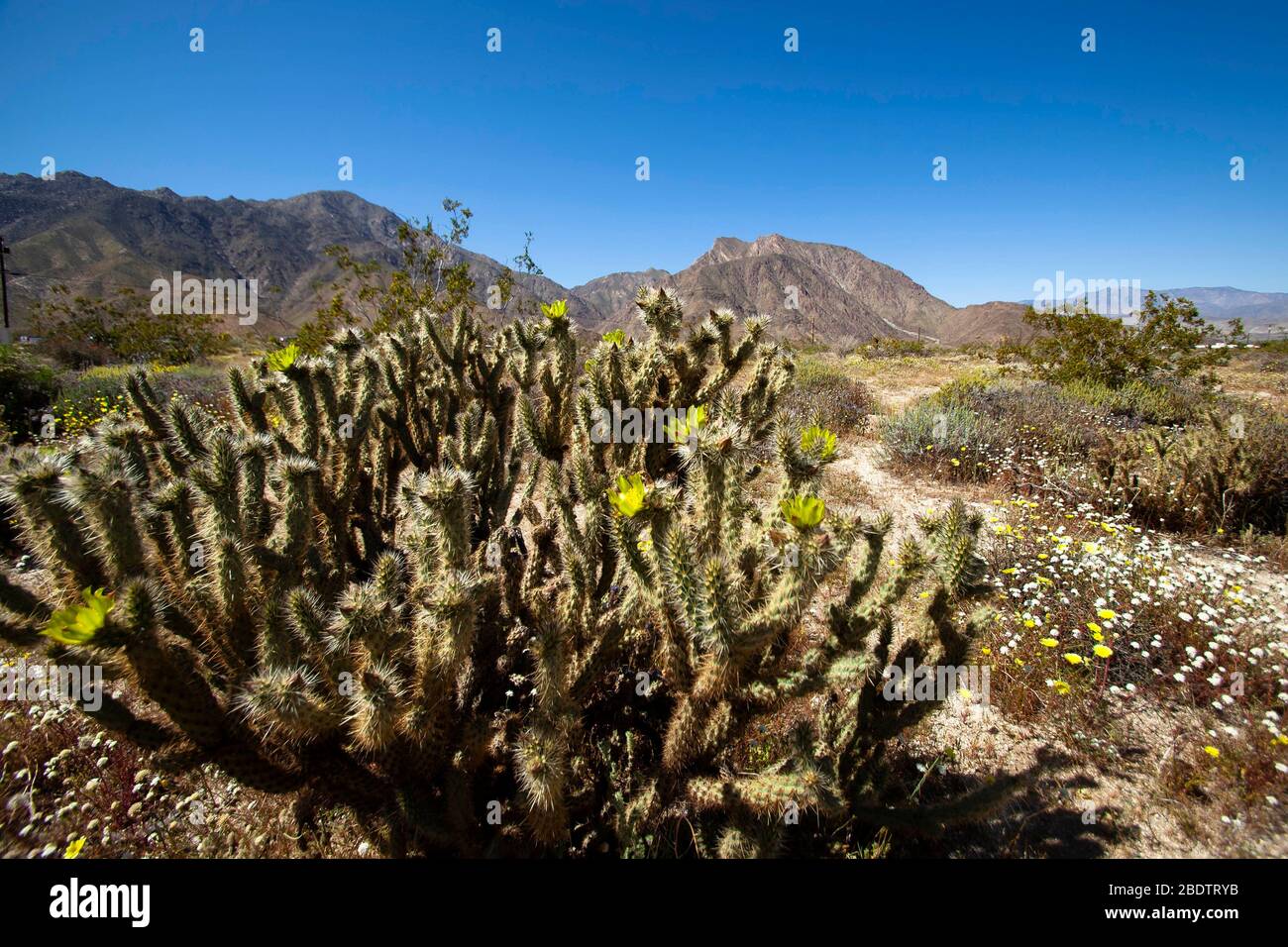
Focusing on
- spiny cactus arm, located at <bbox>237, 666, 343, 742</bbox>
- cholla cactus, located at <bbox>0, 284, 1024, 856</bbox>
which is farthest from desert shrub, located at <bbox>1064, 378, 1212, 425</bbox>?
spiny cactus arm, located at <bbox>237, 666, 343, 742</bbox>

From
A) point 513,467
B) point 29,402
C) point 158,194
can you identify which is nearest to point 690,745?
point 513,467

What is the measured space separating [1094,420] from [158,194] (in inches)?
7621

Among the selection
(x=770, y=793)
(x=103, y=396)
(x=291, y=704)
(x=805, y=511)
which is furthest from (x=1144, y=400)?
(x=103, y=396)

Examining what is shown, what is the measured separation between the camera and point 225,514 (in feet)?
6.93

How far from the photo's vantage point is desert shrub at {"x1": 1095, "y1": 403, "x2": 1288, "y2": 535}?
486 centimetres

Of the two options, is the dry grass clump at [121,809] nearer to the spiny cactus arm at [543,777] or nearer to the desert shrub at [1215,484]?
the spiny cactus arm at [543,777]

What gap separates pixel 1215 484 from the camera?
4863 millimetres

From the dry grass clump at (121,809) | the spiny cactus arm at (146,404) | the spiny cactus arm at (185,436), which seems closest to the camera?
the dry grass clump at (121,809)

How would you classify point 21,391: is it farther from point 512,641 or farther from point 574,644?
point 574,644

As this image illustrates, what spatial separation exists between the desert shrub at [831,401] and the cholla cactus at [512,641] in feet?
19.7

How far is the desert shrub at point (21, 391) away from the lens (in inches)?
315

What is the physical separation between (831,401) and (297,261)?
17882cm

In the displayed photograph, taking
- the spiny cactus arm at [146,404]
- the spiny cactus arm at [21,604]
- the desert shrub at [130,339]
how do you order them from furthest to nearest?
1. the desert shrub at [130,339]
2. the spiny cactus arm at [146,404]
3. the spiny cactus arm at [21,604]

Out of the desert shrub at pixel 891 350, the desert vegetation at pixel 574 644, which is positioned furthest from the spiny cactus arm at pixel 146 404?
the desert shrub at pixel 891 350
